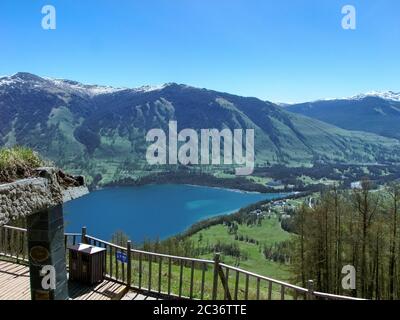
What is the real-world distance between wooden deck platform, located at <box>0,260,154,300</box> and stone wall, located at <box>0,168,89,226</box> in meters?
3.87

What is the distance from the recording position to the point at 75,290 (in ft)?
41.5

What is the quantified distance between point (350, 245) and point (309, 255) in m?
3.10

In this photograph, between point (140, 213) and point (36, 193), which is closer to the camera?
point (36, 193)

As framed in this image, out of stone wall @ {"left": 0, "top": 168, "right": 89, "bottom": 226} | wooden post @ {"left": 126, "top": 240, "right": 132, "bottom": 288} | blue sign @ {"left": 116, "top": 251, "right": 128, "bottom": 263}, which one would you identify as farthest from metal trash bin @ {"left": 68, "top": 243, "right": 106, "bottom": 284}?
stone wall @ {"left": 0, "top": 168, "right": 89, "bottom": 226}

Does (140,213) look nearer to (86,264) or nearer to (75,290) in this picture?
(86,264)

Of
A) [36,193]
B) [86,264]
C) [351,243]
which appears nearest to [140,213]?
[351,243]

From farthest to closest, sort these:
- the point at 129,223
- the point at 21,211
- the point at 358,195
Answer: the point at 129,223 → the point at 358,195 → the point at 21,211

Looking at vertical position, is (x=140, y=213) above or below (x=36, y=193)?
below

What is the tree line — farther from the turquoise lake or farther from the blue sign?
the turquoise lake

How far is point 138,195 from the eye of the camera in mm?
198875

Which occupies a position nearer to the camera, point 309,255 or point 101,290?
point 101,290

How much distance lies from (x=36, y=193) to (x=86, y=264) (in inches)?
222

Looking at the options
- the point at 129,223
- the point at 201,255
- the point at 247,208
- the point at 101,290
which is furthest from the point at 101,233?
the point at 101,290
